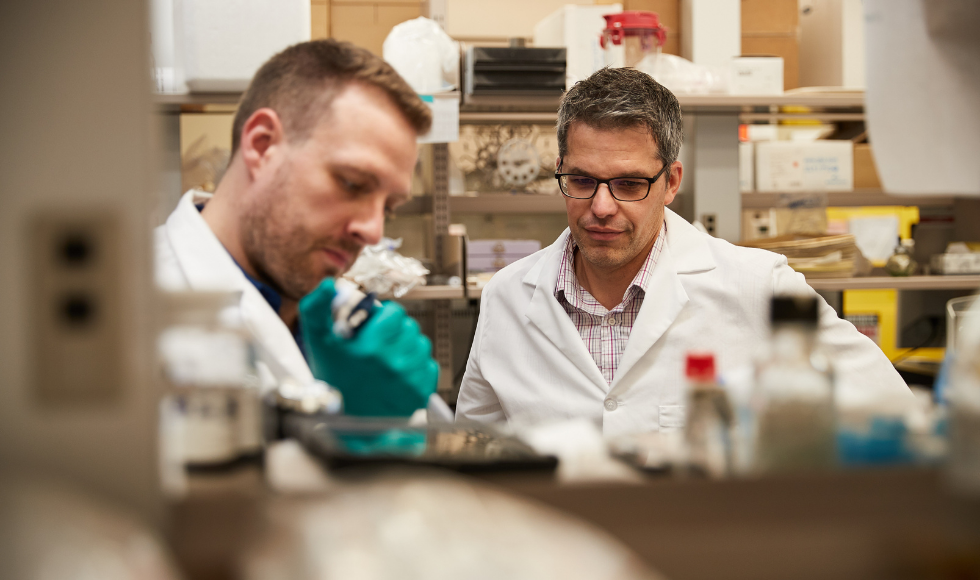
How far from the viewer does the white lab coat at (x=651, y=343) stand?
166cm

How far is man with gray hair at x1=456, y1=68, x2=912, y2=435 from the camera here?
168 cm

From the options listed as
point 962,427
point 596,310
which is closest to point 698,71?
point 596,310

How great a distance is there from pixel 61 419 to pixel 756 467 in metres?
0.46

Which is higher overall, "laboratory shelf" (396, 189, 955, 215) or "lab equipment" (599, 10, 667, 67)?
"lab equipment" (599, 10, 667, 67)

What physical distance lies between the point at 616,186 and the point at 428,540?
55.3 inches

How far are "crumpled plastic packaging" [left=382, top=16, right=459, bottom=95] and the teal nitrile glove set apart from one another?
138 cm

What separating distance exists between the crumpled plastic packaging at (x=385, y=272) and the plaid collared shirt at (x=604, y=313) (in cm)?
63

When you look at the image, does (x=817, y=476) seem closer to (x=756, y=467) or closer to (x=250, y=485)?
(x=756, y=467)

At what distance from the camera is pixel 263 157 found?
1170 mm

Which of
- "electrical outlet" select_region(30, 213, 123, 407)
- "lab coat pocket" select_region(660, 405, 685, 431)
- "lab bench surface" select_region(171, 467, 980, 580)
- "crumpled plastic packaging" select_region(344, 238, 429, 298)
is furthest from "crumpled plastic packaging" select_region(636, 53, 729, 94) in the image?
"electrical outlet" select_region(30, 213, 123, 407)

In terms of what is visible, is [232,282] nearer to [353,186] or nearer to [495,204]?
[353,186]

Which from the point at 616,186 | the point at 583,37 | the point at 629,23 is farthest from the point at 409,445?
the point at 583,37

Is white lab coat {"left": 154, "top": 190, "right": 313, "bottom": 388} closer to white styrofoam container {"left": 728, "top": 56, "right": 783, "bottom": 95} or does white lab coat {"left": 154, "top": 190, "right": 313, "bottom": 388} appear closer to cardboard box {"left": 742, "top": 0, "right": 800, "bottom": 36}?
white styrofoam container {"left": 728, "top": 56, "right": 783, "bottom": 95}

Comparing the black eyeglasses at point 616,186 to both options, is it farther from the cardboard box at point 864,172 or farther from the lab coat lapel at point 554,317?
the cardboard box at point 864,172
